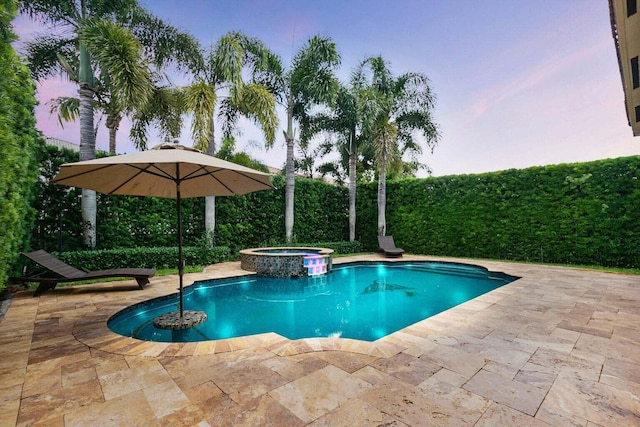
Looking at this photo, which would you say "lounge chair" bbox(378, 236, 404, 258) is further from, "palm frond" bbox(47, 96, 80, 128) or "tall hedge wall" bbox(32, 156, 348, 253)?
"palm frond" bbox(47, 96, 80, 128)

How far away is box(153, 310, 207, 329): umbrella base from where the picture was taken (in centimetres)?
413

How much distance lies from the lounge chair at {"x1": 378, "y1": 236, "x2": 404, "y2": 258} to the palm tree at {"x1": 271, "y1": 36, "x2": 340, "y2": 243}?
4058 mm

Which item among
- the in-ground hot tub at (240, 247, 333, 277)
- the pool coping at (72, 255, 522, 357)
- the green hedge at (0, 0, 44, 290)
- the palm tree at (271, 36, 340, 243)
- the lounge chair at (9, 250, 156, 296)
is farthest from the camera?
the palm tree at (271, 36, 340, 243)

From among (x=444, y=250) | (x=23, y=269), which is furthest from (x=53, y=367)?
(x=444, y=250)

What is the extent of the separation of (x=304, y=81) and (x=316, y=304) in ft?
31.8

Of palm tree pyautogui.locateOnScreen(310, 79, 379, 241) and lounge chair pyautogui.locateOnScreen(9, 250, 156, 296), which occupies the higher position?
palm tree pyautogui.locateOnScreen(310, 79, 379, 241)

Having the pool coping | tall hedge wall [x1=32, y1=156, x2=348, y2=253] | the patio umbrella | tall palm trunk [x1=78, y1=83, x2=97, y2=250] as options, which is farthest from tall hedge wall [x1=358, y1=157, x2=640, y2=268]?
tall palm trunk [x1=78, y1=83, x2=97, y2=250]

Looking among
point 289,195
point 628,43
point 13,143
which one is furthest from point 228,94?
point 628,43

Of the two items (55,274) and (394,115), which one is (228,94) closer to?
(55,274)

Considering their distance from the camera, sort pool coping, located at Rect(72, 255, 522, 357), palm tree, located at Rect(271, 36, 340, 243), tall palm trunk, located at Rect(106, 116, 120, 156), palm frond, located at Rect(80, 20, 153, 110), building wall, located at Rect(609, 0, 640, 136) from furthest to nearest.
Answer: tall palm trunk, located at Rect(106, 116, 120, 156)
palm tree, located at Rect(271, 36, 340, 243)
palm frond, located at Rect(80, 20, 153, 110)
building wall, located at Rect(609, 0, 640, 136)
pool coping, located at Rect(72, 255, 522, 357)

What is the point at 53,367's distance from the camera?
8.77 feet

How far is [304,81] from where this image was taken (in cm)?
1202

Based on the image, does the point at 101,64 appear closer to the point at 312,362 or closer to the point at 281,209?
the point at 281,209

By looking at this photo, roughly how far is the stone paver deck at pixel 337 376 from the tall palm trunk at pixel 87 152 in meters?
4.27
